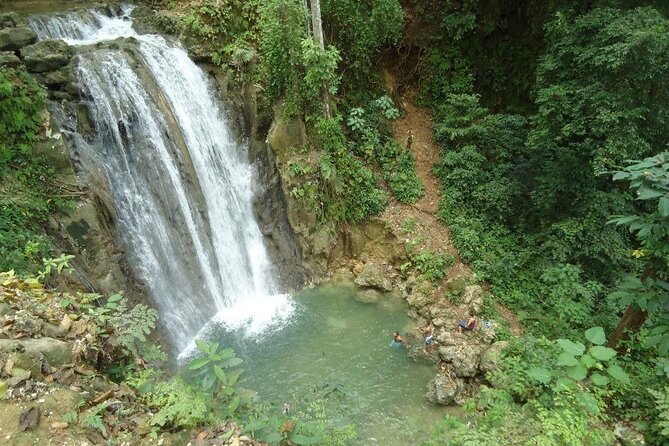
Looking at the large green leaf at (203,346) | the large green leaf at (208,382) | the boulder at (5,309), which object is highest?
the boulder at (5,309)

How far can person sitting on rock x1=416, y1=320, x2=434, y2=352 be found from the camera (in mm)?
8898

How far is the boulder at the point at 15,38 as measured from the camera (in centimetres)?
841

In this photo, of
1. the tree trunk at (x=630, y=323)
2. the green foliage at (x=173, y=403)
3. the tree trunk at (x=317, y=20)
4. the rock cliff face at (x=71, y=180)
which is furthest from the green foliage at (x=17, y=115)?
the tree trunk at (x=630, y=323)

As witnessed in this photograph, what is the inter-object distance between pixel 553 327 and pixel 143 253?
8790 millimetres

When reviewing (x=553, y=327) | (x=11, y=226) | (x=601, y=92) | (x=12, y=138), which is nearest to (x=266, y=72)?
(x=12, y=138)

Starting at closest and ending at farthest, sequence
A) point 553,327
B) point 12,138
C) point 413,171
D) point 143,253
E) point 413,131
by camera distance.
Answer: point 12,138
point 553,327
point 143,253
point 413,171
point 413,131

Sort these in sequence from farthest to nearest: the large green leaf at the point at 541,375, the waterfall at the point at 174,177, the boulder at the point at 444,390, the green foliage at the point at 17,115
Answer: the waterfall at the point at 174,177 → the boulder at the point at 444,390 → the green foliage at the point at 17,115 → the large green leaf at the point at 541,375

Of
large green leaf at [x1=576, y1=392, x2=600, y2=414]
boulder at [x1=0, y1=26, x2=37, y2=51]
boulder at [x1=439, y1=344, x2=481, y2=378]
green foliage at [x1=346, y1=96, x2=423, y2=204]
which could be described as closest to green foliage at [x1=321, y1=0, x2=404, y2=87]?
green foliage at [x1=346, y1=96, x2=423, y2=204]

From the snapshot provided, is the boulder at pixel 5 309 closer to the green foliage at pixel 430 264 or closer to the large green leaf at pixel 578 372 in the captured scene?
the large green leaf at pixel 578 372

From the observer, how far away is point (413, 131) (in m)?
13.3

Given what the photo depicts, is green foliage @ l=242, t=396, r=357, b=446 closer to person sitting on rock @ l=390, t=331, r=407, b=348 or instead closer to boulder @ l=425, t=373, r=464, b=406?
boulder @ l=425, t=373, r=464, b=406

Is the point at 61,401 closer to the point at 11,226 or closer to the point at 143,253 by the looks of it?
the point at 11,226

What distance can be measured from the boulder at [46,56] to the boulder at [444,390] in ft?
33.2

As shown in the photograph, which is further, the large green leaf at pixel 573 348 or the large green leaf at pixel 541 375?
the large green leaf at pixel 541 375
